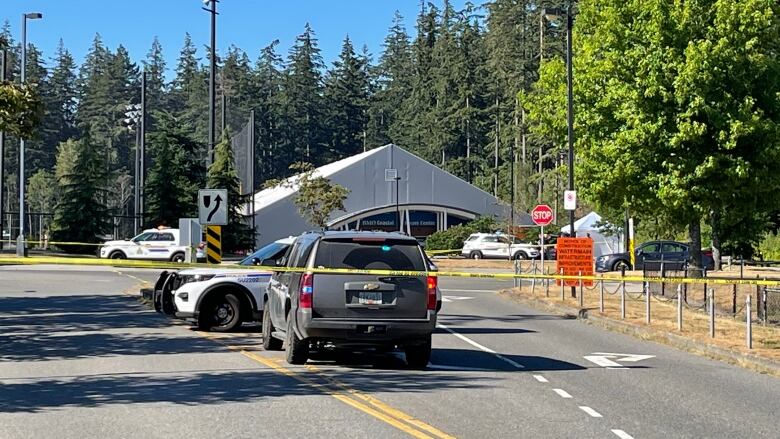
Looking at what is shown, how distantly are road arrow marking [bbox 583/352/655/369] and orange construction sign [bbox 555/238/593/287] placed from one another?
1110cm

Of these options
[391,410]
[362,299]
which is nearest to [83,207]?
[362,299]

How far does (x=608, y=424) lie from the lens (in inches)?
380

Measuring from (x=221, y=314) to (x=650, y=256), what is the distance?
2931 centimetres

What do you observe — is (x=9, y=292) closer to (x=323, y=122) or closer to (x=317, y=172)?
(x=317, y=172)

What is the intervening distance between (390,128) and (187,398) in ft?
426

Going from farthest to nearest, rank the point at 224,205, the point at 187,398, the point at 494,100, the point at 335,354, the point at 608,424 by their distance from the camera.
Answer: the point at 494,100, the point at 224,205, the point at 335,354, the point at 187,398, the point at 608,424

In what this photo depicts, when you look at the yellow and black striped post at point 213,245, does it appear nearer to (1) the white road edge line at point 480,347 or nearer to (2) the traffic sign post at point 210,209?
(2) the traffic sign post at point 210,209

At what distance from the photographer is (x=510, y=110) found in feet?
376

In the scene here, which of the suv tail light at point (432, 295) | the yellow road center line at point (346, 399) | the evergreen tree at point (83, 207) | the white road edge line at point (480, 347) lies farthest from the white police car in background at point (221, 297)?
the evergreen tree at point (83, 207)

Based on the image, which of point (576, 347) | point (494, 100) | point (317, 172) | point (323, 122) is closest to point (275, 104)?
point (323, 122)

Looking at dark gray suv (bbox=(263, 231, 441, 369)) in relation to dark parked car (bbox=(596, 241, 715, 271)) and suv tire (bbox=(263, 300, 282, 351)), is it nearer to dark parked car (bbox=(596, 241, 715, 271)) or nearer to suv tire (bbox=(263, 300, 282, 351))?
suv tire (bbox=(263, 300, 282, 351))

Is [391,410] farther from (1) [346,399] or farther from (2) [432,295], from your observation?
(2) [432,295]

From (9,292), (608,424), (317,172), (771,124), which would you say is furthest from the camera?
(317,172)

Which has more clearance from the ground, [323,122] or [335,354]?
[323,122]
